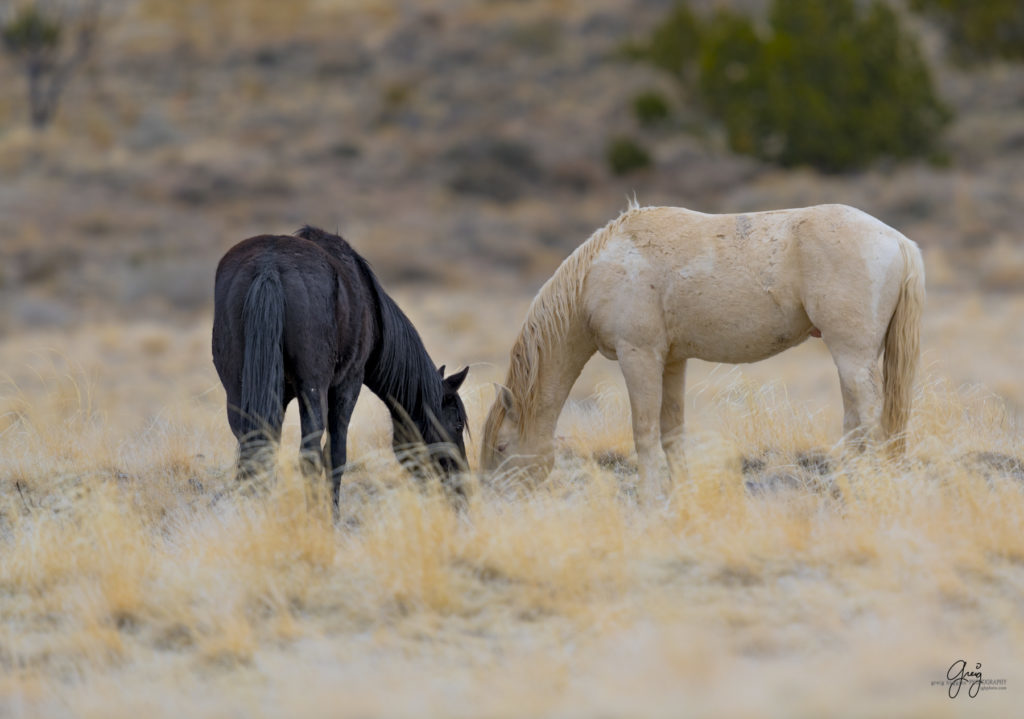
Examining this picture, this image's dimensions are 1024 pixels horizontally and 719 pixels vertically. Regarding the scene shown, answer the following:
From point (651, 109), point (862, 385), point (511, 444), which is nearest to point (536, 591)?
point (511, 444)

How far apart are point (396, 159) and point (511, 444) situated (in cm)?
2933

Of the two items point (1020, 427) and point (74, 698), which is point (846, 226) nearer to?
point (1020, 427)

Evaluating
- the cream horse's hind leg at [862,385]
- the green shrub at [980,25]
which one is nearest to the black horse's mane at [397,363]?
the cream horse's hind leg at [862,385]

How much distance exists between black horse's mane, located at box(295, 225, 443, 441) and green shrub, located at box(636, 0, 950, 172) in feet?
72.0

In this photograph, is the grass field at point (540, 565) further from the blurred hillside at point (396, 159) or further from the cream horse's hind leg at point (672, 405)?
the blurred hillside at point (396, 159)

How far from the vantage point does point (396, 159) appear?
3481cm

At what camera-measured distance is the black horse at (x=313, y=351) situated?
5.42 metres

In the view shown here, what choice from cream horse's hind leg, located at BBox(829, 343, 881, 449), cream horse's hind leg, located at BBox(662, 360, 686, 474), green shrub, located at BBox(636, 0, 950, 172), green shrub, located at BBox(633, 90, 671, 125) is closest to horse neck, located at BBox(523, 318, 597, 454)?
cream horse's hind leg, located at BBox(662, 360, 686, 474)

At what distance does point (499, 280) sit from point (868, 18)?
1132 cm

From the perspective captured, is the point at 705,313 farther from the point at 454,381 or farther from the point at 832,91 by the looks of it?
the point at 832,91

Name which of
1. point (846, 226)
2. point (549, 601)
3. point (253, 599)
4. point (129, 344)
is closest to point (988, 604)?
point (549, 601)

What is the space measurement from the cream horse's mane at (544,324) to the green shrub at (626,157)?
25106 millimetres

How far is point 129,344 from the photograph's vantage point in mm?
18734

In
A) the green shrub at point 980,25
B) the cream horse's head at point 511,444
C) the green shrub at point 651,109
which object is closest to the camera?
the cream horse's head at point 511,444
